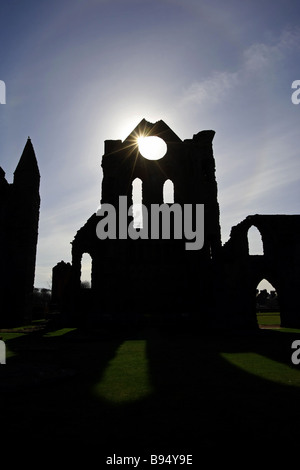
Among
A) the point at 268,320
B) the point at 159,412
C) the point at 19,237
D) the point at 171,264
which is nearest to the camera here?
the point at 159,412

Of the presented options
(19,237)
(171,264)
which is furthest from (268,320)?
(19,237)

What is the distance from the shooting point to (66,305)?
67.1 ft

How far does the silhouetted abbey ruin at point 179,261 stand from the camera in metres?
16.2

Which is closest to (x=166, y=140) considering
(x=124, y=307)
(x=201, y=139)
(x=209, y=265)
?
(x=201, y=139)

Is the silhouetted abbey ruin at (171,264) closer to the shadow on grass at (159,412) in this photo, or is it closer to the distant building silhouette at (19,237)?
the distant building silhouette at (19,237)

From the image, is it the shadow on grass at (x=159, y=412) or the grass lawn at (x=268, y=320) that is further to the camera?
the grass lawn at (x=268, y=320)

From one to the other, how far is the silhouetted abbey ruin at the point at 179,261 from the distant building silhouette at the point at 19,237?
14.7 ft

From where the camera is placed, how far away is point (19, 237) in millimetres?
23438

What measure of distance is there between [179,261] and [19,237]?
47.8ft

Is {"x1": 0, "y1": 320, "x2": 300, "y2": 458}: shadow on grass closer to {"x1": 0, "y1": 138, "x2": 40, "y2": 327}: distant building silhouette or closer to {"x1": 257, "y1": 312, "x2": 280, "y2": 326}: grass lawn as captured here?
{"x1": 257, "y1": 312, "x2": 280, "y2": 326}: grass lawn

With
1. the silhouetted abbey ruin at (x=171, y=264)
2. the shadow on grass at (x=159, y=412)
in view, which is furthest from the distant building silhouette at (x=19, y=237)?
the shadow on grass at (x=159, y=412)

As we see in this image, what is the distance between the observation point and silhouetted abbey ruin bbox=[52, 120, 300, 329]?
16.2m

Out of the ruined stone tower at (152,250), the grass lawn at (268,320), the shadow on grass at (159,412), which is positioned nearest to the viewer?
the shadow on grass at (159,412)

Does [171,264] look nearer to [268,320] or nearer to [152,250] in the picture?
[152,250]
